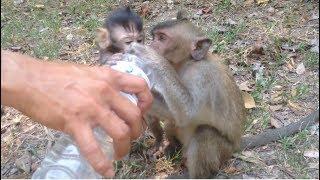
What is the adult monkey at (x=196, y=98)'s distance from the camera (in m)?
3.95

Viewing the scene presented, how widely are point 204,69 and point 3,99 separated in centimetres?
188

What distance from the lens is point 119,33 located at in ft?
13.7

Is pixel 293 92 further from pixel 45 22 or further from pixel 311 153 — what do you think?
pixel 45 22

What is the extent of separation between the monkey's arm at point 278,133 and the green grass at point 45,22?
268 centimetres

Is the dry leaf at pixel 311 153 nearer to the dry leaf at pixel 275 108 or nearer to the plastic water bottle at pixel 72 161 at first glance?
the dry leaf at pixel 275 108

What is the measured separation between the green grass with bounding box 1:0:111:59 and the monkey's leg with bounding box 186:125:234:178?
8.45 feet

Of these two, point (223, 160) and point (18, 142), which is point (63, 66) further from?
point (18, 142)

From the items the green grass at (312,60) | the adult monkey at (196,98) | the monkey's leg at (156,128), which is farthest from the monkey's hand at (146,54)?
the green grass at (312,60)

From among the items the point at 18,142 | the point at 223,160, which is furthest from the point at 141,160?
the point at 18,142

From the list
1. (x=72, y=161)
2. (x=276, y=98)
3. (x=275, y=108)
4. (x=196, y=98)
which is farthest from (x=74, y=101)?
(x=276, y=98)

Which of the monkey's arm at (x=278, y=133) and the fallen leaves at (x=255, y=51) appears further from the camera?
the fallen leaves at (x=255, y=51)

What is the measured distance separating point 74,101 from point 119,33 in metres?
1.95

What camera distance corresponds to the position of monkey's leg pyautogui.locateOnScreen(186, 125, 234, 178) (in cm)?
398

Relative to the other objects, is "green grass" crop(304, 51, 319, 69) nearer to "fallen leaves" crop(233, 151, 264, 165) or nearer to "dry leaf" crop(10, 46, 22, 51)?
"fallen leaves" crop(233, 151, 264, 165)
